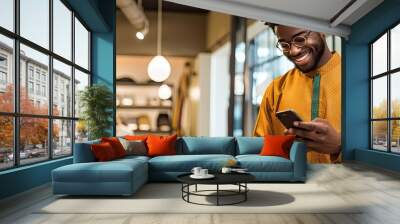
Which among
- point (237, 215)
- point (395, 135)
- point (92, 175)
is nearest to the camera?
point (237, 215)

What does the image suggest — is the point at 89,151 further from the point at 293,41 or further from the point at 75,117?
the point at 293,41

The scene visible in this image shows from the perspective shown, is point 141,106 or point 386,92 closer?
point 386,92

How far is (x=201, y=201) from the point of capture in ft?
13.8

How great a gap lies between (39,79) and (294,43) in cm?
483

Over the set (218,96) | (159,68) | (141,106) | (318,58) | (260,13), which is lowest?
(141,106)

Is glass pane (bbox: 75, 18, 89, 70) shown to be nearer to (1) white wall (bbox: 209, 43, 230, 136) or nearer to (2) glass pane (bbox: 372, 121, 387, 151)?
(1) white wall (bbox: 209, 43, 230, 136)

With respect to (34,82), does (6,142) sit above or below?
below

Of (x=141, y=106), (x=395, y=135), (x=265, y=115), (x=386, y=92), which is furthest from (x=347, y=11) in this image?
(x=141, y=106)

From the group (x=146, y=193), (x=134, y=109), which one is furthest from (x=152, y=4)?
(x=146, y=193)

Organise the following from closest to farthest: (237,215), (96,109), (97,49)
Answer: (237,215) < (96,109) < (97,49)

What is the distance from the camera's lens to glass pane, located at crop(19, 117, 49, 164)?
15.9 ft

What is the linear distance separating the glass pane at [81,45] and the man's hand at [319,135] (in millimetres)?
4175

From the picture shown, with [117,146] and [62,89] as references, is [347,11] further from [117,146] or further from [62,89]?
[62,89]

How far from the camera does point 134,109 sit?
450 inches
